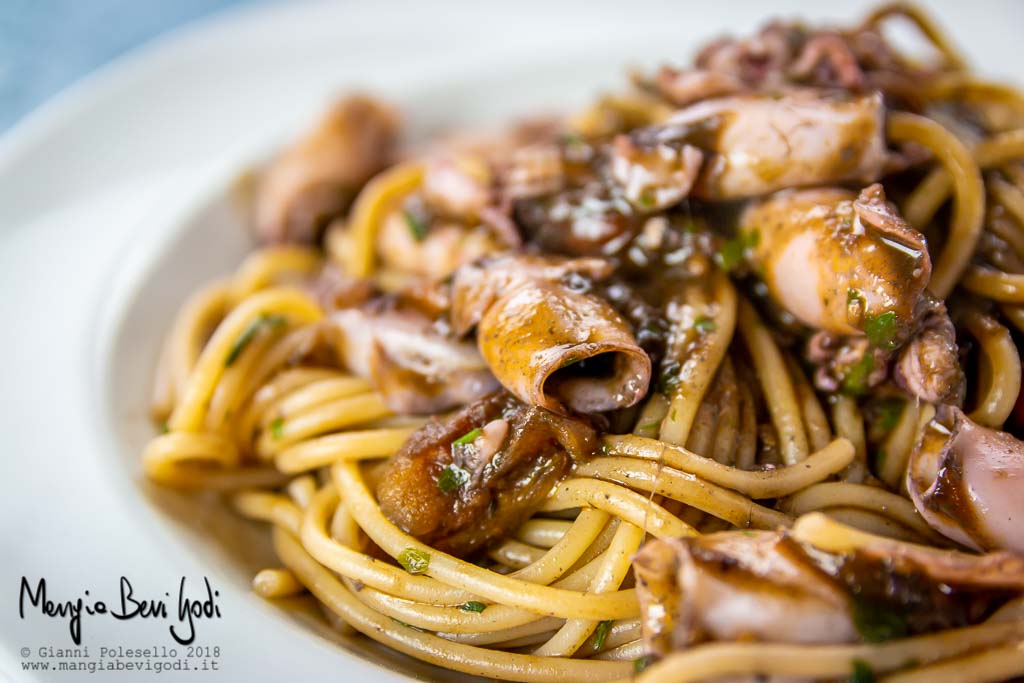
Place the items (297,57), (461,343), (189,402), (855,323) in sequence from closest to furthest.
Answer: (855,323) → (461,343) → (189,402) → (297,57)

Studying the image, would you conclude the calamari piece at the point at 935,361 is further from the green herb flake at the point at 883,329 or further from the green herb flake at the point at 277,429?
the green herb flake at the point at 277,429

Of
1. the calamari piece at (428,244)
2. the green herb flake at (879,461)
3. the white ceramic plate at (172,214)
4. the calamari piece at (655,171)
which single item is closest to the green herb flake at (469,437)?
the white ceramic plate at (172,214)

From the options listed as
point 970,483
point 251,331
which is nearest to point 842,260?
point 970,483

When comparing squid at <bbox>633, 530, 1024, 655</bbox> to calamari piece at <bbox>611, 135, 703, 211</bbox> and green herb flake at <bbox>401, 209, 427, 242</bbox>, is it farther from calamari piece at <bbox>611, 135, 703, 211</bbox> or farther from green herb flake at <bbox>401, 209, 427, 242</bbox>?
green herb flake at <bbox>401, 209, 427, 242</bbox>

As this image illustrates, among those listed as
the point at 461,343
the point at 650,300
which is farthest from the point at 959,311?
the point at 461,343

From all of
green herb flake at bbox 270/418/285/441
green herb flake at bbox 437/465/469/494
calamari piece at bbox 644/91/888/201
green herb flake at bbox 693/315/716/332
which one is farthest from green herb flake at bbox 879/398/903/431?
green herb flake at bbox 270/418/285/441

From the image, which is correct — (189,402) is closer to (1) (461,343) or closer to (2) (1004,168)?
(1) (461,343)
